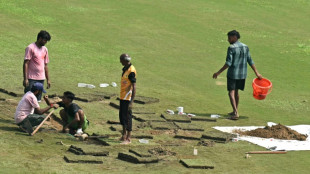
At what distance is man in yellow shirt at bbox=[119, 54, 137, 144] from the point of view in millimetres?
14000

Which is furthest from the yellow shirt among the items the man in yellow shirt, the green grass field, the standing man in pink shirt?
the standing man in pink shirt

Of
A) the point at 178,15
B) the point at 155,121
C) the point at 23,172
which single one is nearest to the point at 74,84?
the point at 155,121

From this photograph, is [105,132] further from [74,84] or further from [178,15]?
[178,15]

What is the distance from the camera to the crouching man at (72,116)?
571 inches

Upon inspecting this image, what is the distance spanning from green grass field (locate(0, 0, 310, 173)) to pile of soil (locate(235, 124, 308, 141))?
1.18 metres

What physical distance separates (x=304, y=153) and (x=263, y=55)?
40.0 feet

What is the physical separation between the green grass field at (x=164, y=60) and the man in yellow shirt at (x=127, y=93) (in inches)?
13.6

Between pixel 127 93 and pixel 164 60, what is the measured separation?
10532 mm

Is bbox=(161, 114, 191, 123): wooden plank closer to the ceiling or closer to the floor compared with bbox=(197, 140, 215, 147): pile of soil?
closer to the ceiling

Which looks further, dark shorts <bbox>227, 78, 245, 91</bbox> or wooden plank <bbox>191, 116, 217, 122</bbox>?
dark shorts <bbox>227, 78, 245, 91</bbox>

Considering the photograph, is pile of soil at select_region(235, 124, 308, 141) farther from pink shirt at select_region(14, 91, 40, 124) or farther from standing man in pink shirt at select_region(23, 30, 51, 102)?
pink shirt at select_region(14, 91, 40, 124)

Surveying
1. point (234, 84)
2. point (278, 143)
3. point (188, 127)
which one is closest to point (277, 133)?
point (278, 143)

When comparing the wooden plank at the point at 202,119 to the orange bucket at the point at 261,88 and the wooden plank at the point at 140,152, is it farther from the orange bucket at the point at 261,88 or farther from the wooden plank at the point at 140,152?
the wooden plank at the point at 140,152

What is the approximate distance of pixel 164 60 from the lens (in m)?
24.6
